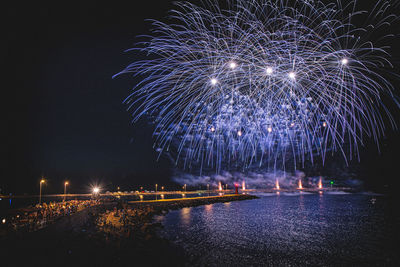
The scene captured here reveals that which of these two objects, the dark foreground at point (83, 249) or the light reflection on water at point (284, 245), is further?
the light reflection on water at point (284, 245)

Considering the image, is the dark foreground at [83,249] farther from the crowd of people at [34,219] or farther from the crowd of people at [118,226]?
the crowd of people at [34,219]

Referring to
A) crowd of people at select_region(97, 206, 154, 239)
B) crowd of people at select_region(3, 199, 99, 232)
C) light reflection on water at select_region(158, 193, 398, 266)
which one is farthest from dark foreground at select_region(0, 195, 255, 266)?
crowd of people at select_region(3, 199, 99, 232)

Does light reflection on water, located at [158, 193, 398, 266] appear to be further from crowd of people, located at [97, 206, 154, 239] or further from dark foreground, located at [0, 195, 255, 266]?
crowd of people, located at [97, 206, 154, 239]

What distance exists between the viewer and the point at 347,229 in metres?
25.8

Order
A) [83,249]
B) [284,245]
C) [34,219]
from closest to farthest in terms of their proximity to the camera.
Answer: [83,249], [284,245], [34,219]

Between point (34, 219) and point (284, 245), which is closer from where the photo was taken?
point (284, 245)

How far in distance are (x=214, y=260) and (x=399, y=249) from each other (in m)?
14.6

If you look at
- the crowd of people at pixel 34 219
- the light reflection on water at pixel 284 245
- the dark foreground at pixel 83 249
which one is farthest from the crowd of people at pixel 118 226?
the crowd of people at pixel 34 219

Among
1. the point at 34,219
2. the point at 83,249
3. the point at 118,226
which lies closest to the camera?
the point at 83,249

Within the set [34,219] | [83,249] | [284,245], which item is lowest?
[284,245]

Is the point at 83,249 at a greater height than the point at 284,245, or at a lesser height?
greater

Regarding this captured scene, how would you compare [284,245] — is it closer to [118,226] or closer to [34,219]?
[118,226]

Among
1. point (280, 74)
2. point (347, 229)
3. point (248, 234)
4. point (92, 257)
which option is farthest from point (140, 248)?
point (347, 229)

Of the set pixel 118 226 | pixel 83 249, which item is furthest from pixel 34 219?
pixel 83 249
